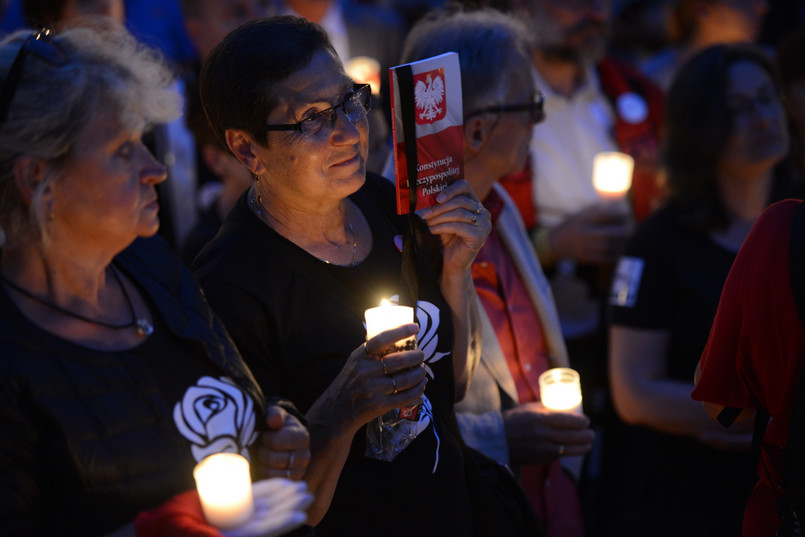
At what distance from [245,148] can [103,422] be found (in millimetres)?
809

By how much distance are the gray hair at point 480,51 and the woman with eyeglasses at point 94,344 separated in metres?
1.15

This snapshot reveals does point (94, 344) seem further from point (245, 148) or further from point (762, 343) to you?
point (762, 343)

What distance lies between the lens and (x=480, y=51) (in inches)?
101

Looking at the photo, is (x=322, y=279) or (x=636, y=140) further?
(x=636, y=140)

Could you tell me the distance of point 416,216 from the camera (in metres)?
2.10

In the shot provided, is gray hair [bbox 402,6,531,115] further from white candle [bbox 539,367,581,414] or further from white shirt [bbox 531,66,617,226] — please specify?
white shirt [bbox 531,66,617,226]

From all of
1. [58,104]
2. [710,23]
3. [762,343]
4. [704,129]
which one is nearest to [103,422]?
[58,104]

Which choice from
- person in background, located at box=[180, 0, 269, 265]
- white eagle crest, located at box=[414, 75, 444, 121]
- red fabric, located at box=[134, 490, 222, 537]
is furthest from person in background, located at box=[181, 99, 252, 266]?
red fabric, located at box=[134, 490, 222, 537]

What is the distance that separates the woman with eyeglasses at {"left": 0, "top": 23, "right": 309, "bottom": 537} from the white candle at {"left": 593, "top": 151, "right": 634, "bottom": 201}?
2.37 meters

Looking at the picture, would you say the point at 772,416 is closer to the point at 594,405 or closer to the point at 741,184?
the point at 741,184

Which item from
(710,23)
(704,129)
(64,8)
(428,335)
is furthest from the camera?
(710,23)

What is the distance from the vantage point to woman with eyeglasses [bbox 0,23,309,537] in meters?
1.41

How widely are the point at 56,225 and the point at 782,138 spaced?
108 inches

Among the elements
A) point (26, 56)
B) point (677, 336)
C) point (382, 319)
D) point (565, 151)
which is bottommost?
point (677, 336)
